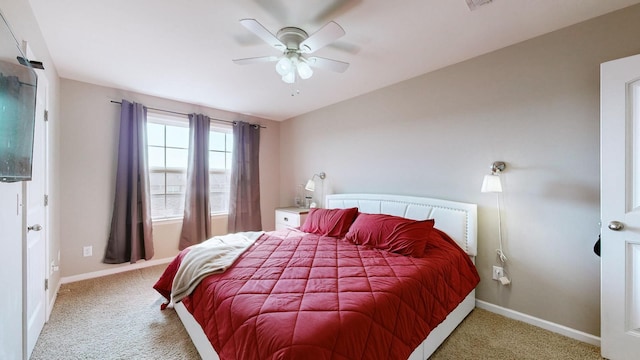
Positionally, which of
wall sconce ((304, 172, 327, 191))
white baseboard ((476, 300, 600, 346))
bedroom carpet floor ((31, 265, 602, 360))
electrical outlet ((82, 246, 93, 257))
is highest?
wall sconce ((304, 172, 327, 191))

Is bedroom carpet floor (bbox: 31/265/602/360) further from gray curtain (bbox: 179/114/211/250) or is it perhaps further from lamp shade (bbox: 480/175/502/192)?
gray curtain (bbox: 179/114/211/250)

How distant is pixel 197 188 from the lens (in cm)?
373

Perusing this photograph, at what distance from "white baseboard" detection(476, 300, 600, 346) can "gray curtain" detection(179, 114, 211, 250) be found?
3.57 metres

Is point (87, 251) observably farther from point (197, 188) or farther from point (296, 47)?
point (296, 47)

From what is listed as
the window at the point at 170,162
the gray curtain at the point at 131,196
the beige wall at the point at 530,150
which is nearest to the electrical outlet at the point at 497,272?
the beige wall at the point at 530,150

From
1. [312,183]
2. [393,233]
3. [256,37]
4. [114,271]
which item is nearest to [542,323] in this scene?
[393,233]

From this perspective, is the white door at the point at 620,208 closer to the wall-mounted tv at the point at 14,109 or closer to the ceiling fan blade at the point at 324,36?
the ceiling fan blade at the point at 324,36

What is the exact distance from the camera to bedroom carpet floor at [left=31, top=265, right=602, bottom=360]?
68.6 inches

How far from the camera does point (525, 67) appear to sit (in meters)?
2.11

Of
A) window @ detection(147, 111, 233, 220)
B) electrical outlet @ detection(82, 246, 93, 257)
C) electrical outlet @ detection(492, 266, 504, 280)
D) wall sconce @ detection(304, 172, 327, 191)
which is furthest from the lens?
wall sconce @ detection(304, 172, 327, 191)

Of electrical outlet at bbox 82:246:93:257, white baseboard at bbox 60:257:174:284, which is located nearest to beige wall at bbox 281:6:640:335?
white baseboard at bbox 60:257:174:284

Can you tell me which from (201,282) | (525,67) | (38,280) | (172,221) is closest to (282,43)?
(201,282)

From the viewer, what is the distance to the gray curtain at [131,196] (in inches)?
124

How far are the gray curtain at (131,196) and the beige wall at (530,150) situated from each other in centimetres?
322
